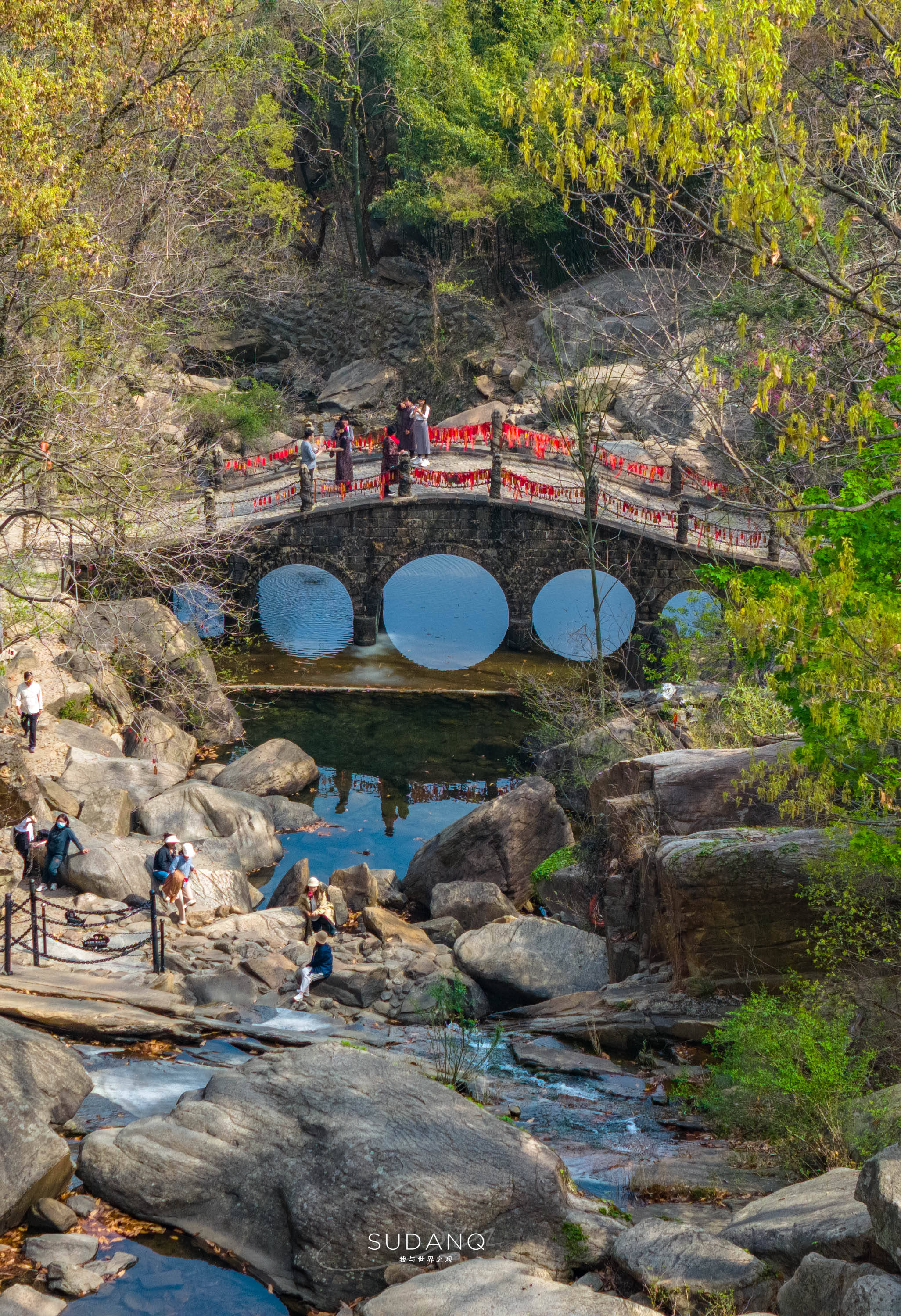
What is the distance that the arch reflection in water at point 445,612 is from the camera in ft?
102

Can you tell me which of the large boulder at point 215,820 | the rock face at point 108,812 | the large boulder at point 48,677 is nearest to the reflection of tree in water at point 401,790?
the large boulder at point 215,820

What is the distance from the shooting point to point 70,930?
1485 centimetres

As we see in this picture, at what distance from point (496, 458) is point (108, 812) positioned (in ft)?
47.5

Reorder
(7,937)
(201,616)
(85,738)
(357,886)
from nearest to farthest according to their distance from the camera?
(7,937)
(357,886)
(85,738)
(201,616)

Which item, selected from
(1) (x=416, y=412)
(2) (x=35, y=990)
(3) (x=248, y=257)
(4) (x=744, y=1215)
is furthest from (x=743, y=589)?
(3) (x=248, y=257)

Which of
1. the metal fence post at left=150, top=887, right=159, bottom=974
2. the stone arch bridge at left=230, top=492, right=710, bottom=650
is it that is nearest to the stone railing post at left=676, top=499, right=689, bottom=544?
the stone arch bridge at left=230, top=492, right=710, bottom=650

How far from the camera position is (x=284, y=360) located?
43375mm

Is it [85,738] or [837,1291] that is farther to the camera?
[85,738]

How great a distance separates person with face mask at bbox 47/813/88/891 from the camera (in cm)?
1580

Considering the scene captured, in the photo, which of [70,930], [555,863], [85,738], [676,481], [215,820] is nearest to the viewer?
[70,930]

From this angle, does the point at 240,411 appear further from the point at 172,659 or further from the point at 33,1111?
the point at 33,1111

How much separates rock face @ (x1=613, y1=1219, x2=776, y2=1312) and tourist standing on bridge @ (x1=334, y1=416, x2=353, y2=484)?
2449 centimetres

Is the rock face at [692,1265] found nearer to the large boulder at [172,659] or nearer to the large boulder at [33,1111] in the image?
the large boulder at [33,1111]

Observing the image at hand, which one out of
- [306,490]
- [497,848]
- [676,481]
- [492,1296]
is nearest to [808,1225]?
[492,1296]
